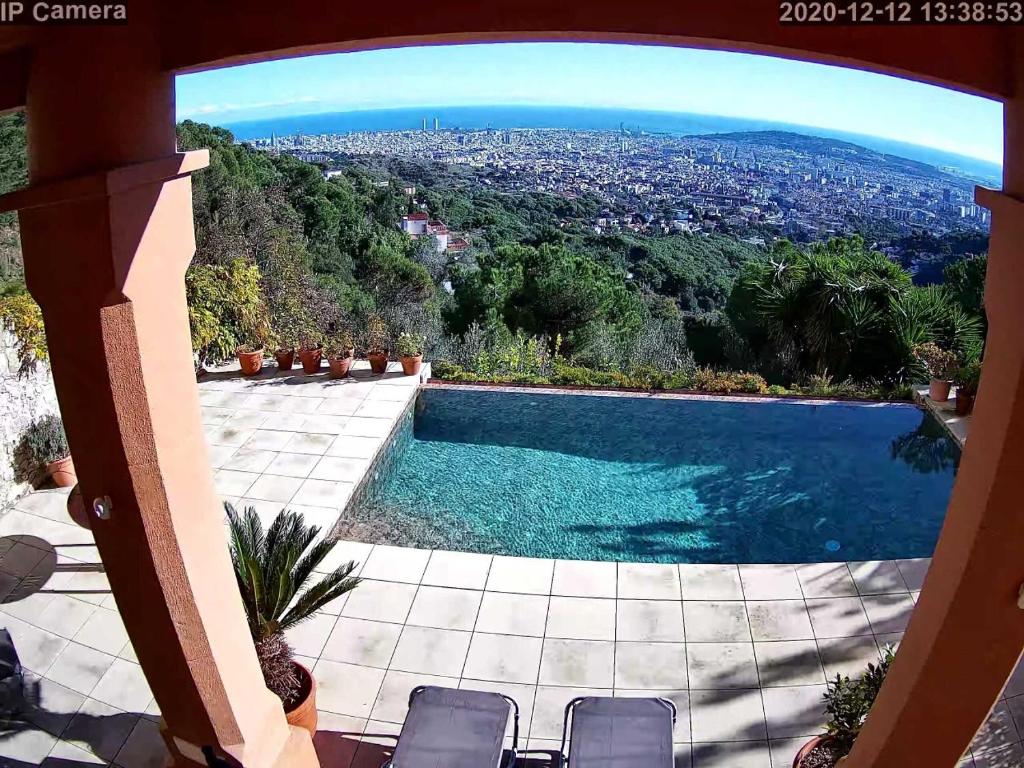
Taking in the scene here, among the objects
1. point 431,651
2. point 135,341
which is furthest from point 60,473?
point 135,341

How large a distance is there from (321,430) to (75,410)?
6365 mm

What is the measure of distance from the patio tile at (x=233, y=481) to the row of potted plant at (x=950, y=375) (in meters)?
8.72

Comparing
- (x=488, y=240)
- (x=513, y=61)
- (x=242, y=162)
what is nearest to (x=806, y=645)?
(x=242, y=162)

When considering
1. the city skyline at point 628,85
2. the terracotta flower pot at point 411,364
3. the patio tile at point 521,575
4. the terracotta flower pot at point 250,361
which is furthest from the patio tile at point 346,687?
the city skyline at point 628,85

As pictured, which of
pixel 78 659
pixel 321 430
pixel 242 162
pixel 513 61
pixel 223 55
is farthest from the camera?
pixel 513 61

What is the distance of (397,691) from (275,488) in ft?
11.1

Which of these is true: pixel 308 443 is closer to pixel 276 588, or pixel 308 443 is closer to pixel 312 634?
pixel 312 634

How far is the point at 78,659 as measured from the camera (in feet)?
18.0

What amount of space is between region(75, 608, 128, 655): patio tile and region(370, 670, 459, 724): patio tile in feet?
6.62

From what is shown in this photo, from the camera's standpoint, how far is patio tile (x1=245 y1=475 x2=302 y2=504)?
7.78 m

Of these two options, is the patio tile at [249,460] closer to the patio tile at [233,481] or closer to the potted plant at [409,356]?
the patio tile at [233,481]

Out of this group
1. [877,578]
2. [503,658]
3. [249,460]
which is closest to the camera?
[503,658]

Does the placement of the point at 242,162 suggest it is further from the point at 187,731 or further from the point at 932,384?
the point at 187,731

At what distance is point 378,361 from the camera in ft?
35.8
